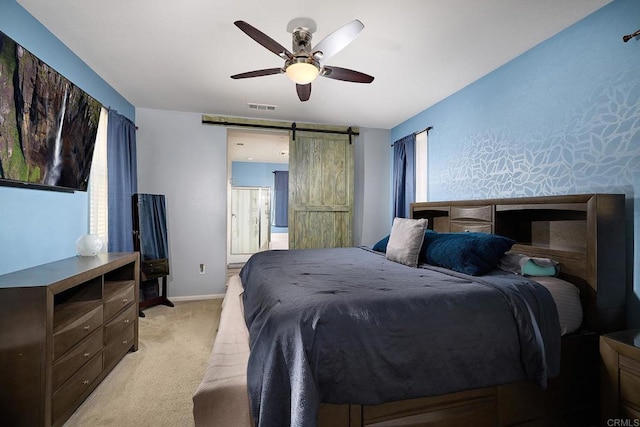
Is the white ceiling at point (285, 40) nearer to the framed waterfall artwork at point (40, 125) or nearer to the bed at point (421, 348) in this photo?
the framed waterfall artwork at point (40, 125)

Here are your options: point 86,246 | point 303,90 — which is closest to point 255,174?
point 303,90

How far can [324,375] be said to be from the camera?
125 cm

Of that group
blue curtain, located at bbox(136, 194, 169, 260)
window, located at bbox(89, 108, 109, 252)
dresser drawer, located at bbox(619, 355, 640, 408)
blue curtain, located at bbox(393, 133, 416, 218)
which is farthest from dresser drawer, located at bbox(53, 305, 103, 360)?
blue curtain, located at bbox(393, 133, 416, 218)

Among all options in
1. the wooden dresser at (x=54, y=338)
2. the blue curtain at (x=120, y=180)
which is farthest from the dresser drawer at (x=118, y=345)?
the blue curtain at (x=120, y=180)

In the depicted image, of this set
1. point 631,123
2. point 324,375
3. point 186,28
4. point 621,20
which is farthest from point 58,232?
point 621,20

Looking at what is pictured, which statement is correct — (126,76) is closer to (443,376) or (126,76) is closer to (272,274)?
(272,274)

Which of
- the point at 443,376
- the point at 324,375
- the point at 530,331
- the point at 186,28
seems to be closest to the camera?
the point at 324,375

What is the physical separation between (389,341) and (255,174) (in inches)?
296

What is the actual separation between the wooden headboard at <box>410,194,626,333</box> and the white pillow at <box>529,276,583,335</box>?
104mm

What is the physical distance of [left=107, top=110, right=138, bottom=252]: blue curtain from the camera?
3.22m

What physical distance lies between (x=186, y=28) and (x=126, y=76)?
49.6 inches

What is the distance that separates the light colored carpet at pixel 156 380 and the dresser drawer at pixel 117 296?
465 millimetres

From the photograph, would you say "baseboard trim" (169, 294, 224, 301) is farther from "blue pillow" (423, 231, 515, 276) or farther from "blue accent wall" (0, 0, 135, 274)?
"blue pillow" (423, 231, 515, 276)

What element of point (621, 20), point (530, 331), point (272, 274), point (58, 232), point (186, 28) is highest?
point (186, 28)
